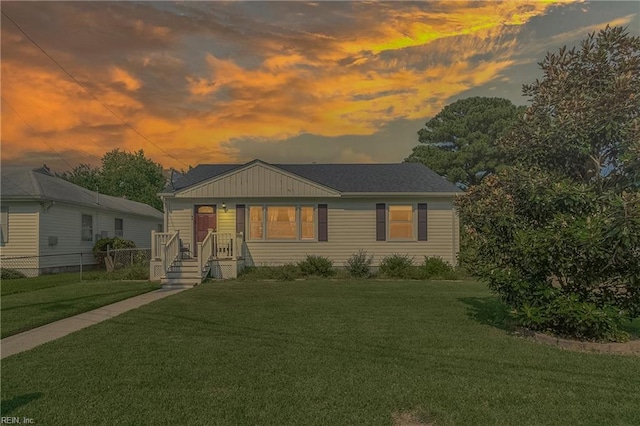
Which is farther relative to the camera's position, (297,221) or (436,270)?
(297,221)

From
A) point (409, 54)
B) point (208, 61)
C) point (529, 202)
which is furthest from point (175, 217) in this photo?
point (529, 202)

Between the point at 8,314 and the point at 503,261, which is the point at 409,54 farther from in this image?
the point at 8,314

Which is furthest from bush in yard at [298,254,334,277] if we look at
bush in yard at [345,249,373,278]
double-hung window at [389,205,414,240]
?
double-hung window at [389,205,414,240]

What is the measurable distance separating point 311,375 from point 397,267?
472 inches

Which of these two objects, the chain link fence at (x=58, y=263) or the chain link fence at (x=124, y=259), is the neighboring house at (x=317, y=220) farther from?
the chain link fence at (x=58, y=263)

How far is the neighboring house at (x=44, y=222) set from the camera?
17391mm

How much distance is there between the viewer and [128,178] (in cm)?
4547

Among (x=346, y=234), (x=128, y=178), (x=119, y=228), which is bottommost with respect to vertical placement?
(x=346, y=234)

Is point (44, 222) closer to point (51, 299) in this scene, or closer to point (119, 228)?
point (119, 228)

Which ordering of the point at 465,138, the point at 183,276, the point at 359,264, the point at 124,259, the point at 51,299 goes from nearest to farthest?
the point at 51,299
the point at 183,276
the point at 359,264
the point at 124,259
the point at 465,138

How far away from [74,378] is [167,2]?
1267cm

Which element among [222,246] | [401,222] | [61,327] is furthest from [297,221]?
[61,327]

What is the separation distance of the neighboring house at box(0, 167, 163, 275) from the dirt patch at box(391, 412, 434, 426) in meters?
16.2

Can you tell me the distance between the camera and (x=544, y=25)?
13.5m
